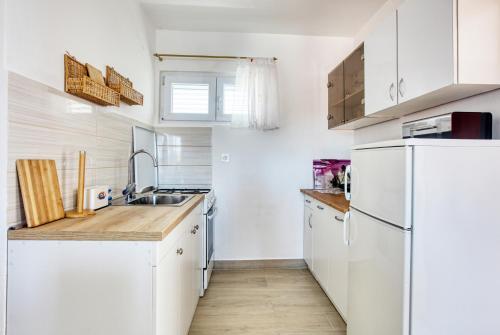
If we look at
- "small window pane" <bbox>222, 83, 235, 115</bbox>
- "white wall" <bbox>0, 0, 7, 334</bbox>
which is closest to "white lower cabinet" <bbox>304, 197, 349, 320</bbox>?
"small window pane" <bbox>222, 83, 235, 115</bbox>

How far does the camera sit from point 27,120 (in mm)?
1204

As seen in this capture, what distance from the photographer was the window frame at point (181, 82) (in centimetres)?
298

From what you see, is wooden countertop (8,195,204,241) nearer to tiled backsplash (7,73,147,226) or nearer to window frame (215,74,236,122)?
tiled backsplash (7,73,147,226)

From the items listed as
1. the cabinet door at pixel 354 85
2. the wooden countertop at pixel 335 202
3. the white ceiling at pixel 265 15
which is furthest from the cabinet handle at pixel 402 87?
the white ceiling at pixel 265 15

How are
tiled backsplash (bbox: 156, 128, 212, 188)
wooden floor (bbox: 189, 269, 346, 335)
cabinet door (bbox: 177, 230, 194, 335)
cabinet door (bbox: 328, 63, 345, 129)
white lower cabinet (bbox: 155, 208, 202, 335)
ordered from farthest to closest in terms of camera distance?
tiled backsplash (bbox: 156, 128, 212, 188) → cabinet door (bbox: 328, 63, 345, 129) → wooden floor (bbox: 189, 269, 346, 335) → cabinet door (bbox: 177, 230, 194, 335) → white lower cabinet (bbox: 155, 208, 202, 335)

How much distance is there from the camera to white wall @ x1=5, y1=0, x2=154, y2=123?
1.16m

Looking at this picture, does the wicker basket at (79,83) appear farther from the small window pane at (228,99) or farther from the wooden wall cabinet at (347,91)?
the wooden wall cabinet at (347,91)

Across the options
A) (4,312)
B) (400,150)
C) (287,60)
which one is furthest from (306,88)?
(4,312)

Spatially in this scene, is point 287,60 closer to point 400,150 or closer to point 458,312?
point 400,150

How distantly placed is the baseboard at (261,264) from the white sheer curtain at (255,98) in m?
1.51

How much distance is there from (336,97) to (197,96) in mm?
1504

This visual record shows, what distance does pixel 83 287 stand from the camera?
110 centimetres

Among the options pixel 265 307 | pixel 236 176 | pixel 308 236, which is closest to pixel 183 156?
pixel 236 176

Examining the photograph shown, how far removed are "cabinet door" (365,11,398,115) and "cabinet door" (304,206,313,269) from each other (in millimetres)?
1237
